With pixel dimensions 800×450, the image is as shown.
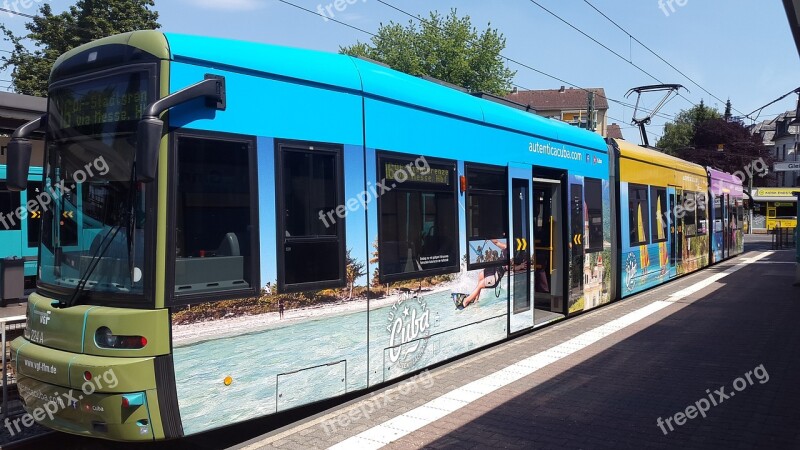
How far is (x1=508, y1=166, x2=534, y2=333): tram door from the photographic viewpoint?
28.6 feet

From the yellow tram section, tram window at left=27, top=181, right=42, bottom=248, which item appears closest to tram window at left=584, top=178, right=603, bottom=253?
the yellow tram section

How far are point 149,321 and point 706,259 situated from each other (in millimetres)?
20254

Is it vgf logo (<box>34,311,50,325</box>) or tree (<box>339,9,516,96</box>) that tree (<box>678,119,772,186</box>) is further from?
vgf logo (<box>34,311,50,325</box>)

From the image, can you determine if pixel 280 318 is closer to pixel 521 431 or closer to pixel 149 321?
pixel 149 321

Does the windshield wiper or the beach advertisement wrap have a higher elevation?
the windshield wiper

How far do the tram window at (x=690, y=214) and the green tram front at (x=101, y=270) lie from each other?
1622 cm

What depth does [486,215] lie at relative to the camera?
26.5ft

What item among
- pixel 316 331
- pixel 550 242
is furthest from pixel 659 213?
pixel 316 331

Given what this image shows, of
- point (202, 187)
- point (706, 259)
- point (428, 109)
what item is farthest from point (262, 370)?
point (706, 259)

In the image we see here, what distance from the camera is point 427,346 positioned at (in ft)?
A: 22.6

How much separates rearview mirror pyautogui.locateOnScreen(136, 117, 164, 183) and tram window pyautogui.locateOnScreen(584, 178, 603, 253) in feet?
28.2

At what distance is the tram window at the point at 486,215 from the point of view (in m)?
7.75

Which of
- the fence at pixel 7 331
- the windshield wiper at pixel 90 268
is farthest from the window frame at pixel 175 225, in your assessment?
the fence at pixel 7 331

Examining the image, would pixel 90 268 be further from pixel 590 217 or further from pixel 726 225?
pixel 726 225
